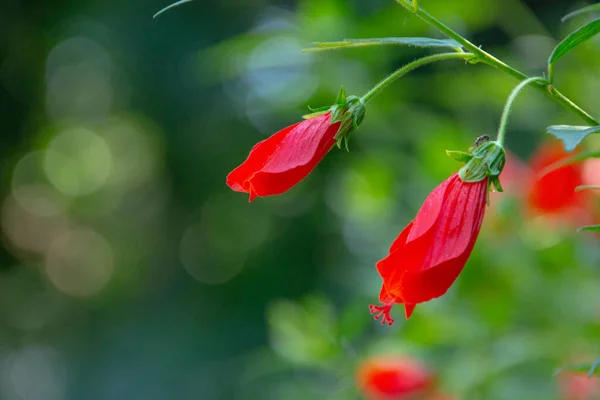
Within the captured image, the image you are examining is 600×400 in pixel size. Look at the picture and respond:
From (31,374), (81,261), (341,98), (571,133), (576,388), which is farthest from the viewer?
(81,261)

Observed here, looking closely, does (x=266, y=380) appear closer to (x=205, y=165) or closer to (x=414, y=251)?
(x=205, y=165)

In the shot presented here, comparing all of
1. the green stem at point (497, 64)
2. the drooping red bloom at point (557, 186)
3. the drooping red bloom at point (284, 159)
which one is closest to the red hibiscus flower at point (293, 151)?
the drooping red bloom at point (284, 159)

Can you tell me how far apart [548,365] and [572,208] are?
0.24m

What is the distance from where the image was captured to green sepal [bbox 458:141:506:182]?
21.8 inches

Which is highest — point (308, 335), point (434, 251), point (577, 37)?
point (308, 335)

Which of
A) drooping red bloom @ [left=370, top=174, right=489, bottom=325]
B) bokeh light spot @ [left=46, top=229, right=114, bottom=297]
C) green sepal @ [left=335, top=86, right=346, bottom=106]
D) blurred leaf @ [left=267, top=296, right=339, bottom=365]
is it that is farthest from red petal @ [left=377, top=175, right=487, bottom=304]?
bokeh light spot @ [left=46, top=229, right=114, bottom=297]

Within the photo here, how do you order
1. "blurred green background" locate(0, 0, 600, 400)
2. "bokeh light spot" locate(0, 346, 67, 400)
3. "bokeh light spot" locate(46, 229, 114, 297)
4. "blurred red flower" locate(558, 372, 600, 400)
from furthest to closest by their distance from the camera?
1. "bokeh light spot" locate(46, 229, 114, 297)
2. "bokeh light spot" locate(0, 346, 67, 400)
3. "blurred green background" locate(0, 0, 600, 400)
4. "blurred red flower" locate(558, 372, 600, 400)

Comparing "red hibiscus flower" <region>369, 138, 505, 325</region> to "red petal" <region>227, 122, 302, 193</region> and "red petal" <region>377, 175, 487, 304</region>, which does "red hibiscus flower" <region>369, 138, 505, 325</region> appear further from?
"red petal" <region>227, 122, 302, 193</region>

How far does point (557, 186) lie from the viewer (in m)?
1.13

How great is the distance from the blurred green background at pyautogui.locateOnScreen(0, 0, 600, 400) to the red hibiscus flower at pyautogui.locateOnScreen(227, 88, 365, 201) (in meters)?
0.63

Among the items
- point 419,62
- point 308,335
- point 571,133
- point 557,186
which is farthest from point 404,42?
point 308,335

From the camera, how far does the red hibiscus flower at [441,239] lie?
492mm

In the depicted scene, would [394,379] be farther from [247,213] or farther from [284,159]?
[247,213]

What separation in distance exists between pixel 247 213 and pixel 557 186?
9.37 feet
